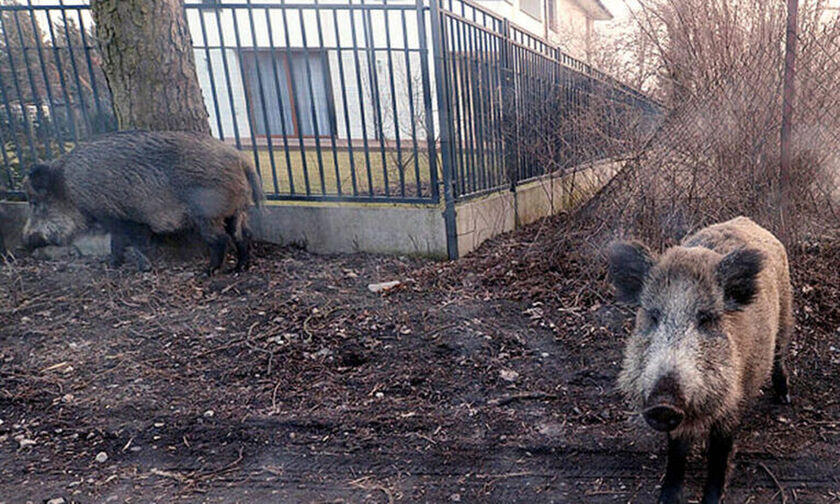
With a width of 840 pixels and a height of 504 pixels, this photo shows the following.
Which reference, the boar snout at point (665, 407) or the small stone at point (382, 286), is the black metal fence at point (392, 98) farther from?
the boar snout at point (665, 407)

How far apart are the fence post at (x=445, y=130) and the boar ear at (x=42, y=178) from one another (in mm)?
3729

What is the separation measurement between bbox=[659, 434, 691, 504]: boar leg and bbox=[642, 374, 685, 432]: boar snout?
50cm

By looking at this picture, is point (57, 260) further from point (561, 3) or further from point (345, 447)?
point (561, 3)

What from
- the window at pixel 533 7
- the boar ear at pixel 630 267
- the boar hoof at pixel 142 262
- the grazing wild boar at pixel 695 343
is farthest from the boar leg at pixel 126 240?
the window at pixel 533 7

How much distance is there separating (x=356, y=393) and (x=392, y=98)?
127 inches

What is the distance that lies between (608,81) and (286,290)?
138 inches

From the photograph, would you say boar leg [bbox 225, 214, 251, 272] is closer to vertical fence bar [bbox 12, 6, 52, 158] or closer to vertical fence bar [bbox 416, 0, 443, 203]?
vertical fence bar [bbox 416, 0, 443, 203]

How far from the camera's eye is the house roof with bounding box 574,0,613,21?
20.3 metres

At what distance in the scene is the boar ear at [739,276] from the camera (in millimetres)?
2295

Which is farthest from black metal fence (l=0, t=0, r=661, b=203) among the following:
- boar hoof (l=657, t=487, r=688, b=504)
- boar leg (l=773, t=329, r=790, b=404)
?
boar hoof (l=657, t=487, r=688, b=504)

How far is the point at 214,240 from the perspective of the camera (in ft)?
17.2

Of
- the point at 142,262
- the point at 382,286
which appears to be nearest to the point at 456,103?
the point at 382,286

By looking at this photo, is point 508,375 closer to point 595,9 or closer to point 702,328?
point 702,328

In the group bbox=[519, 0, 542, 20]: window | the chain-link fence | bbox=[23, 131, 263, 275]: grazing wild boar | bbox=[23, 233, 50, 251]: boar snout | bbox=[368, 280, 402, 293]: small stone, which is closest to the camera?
the chain-link fence
